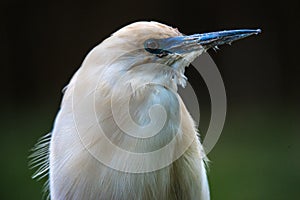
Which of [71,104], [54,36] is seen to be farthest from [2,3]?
[71,104]

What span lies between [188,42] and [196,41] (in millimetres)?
18

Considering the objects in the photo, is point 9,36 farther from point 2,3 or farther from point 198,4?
point 198,4

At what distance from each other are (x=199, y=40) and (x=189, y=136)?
0.55 ft

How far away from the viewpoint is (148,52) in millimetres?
933

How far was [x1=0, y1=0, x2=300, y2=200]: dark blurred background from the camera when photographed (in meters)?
3.05

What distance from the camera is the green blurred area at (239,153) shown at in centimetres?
248

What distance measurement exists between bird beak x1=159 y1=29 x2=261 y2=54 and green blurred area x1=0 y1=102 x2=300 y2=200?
1.46 m

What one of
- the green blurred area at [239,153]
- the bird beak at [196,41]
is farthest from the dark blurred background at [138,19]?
the bird beak at [196,41]

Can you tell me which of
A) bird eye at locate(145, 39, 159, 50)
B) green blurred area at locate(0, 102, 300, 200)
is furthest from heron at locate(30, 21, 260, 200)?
green blurred area at locate(0, 102, 300, 200)

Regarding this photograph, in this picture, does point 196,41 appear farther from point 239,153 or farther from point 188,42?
point 239,153

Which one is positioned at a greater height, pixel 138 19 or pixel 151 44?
pixel 151 44

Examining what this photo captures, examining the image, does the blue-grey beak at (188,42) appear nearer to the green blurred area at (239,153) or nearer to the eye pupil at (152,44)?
the eye pupil at (152,44)

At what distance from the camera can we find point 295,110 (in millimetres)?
3078

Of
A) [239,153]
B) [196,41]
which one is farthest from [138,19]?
[196,41]
